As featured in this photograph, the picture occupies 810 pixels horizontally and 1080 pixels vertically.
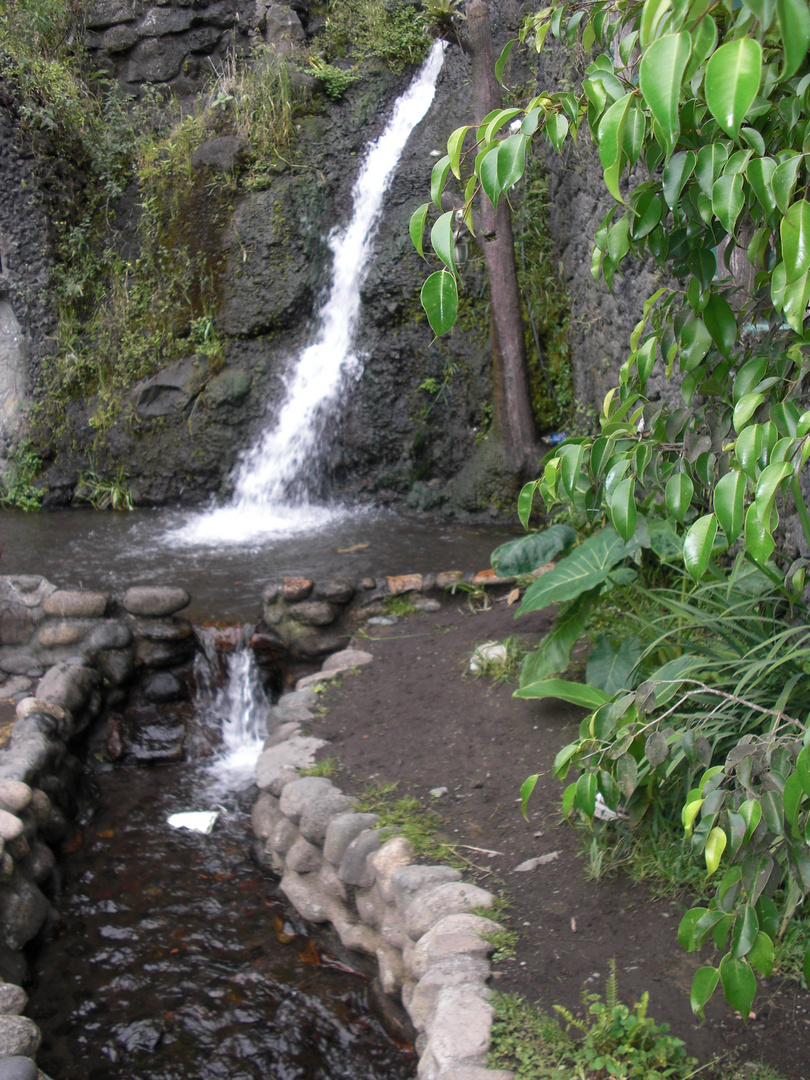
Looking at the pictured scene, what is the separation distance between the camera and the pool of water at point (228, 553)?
5.54 meters

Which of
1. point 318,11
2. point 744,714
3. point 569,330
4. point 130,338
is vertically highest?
point 318,11

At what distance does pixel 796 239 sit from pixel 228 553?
18.1 ft

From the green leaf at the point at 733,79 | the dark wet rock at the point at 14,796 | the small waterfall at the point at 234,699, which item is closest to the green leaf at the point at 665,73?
the green leaf at the point at 733,79

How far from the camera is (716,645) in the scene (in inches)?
109

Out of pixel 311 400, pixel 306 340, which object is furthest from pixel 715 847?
pixel 306 340

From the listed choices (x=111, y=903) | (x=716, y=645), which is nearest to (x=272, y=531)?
(x=111, y=903)

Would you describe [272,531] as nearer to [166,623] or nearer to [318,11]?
[166,623]

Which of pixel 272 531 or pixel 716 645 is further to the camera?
pixel 272 531

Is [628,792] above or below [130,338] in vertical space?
below

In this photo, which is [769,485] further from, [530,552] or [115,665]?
[115,665]

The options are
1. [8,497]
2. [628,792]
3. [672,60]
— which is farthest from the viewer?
[8,497]

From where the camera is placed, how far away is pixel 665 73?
3.02 ft

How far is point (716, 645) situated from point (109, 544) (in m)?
5.19

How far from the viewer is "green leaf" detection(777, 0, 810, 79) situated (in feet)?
2.77
